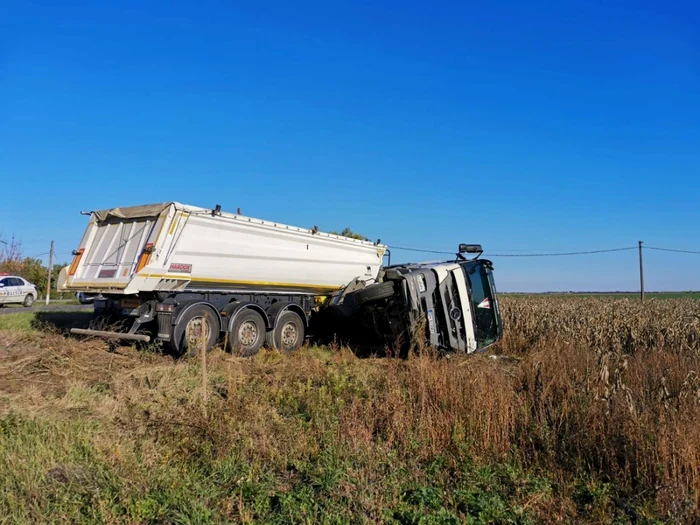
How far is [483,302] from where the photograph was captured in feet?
35.0

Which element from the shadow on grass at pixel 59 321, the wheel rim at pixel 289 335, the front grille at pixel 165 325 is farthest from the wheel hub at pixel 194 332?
the shadow on grass at pixel 59 321

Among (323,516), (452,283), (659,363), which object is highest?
(452,283)

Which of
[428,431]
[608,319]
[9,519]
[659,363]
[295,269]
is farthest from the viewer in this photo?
[608,319]

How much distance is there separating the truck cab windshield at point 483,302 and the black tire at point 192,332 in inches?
197

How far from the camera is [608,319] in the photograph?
13023mm

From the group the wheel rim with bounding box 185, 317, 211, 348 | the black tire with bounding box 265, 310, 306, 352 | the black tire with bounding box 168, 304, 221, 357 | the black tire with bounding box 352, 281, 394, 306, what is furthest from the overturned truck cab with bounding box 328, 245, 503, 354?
the wheel rim with bounding box 185, 317, 211, 348

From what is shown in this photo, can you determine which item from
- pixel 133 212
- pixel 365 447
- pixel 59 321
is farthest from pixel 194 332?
pixel 59 321

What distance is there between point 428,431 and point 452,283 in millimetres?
5413

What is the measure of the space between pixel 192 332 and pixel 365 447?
5.96 metres

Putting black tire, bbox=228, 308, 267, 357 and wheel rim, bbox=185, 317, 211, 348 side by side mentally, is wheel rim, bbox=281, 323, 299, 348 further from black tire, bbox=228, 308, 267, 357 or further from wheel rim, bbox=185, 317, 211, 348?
wheel rim, bbox=185, 317, 211, 348

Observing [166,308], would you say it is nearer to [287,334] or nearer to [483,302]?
[287,334]

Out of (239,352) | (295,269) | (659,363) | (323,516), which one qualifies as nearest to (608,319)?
(659,363)

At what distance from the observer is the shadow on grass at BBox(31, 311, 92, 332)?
12.2 metres

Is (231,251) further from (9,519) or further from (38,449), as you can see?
(9,519)
